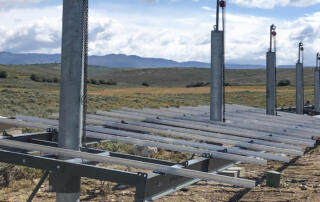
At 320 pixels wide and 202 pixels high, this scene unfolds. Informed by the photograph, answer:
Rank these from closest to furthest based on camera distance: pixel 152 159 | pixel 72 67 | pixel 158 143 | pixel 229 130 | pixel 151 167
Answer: pixel 151 167, pixel 72 67, pixel 152 159, pixel 158 143, pixel 229 130

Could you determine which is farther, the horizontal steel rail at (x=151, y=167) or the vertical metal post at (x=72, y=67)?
the vertical metal post at (x=72, y=67)

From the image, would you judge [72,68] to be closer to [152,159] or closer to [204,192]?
[152,159]

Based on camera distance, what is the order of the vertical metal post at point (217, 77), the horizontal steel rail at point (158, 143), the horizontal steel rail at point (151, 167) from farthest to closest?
the vertical metal post at point (217, 77) → the horizontal steel rail at point (158, 143) → the horizontal steel rail at point (151, 167)

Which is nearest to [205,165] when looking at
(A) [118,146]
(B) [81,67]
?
(B) [81,67]

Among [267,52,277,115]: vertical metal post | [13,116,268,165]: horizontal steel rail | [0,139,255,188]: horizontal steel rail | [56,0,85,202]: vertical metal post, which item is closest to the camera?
[0,139,255,188]: horizontal steel rail

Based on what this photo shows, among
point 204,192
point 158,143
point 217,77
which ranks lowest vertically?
point 204,192

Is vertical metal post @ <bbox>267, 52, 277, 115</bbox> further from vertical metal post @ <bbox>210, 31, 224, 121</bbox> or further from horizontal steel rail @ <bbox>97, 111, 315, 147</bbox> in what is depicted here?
horizontal steel rail @ <bbox>97, 111, 315, 147</bbox>

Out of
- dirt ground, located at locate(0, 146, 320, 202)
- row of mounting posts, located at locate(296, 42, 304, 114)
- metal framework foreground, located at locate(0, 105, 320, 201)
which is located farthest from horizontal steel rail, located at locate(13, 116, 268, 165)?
row of mounting posts, located at locate(296, 42, 304, 114)

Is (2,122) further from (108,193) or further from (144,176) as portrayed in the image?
(144,176)

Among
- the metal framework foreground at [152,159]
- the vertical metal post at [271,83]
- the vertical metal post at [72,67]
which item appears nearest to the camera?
the metal framework foreground at [152,159]

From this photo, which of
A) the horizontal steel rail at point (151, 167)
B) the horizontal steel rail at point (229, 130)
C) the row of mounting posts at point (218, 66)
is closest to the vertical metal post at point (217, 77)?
the row of mounting posts at point (218, 66)

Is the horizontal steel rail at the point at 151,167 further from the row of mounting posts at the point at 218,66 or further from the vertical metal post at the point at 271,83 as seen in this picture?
the vertical metal post at the point at 271,83

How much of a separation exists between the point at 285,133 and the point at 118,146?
25.8ft

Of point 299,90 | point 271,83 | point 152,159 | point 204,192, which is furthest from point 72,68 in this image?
point 299,90
